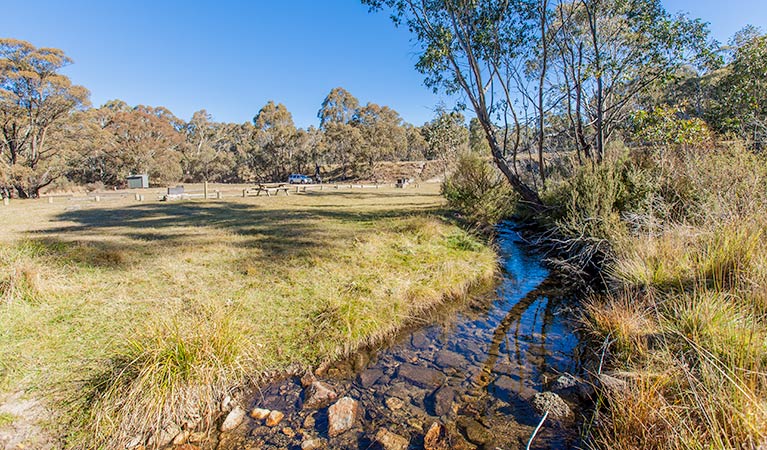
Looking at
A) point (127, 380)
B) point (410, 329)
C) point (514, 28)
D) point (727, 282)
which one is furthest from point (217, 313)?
point (514, 28)

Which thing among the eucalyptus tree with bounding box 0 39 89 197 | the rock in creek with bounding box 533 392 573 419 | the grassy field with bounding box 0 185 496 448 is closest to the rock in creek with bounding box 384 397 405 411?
the grassy field with bounding box 0 185 496 448

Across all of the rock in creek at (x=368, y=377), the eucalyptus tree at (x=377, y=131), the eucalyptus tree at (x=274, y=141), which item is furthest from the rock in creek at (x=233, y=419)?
the eucalyptus tree at (x=274, y=141)

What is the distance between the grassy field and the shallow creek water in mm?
393

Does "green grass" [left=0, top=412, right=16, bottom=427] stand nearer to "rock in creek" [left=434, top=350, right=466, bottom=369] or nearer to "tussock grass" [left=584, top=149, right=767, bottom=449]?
"rock in creek" [left=434, top=350, right=466, bottom=369]

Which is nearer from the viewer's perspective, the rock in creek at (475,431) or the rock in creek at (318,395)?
the rock in creek at (475,431)

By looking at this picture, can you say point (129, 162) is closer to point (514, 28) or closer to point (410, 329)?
point (514, 28)

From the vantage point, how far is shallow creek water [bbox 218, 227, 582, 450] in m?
2.81

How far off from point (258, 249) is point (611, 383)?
632cm

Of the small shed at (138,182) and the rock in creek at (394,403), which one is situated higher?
the small shed at (138,182)

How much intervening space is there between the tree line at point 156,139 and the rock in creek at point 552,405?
12171 millimetres

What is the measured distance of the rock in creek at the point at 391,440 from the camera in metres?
2.72

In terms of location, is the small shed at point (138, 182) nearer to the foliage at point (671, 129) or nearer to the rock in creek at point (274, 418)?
the rock in creek at point (274, 418)

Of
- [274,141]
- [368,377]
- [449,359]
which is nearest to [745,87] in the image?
[449,359]

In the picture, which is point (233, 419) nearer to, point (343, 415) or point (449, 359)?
point (343, 415)
